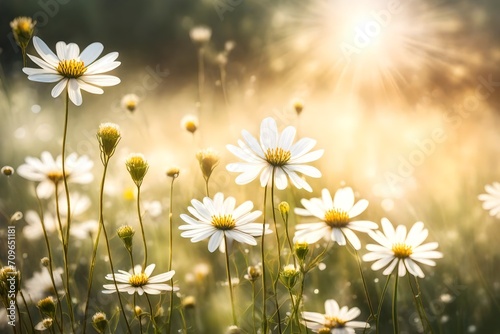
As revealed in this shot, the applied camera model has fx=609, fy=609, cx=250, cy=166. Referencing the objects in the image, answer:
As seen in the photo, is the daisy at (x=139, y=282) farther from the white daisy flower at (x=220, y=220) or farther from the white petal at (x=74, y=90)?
the white petal at (x=74, y=90)

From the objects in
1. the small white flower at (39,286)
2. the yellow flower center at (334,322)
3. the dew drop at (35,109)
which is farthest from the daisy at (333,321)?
the dew drop at (35,109)

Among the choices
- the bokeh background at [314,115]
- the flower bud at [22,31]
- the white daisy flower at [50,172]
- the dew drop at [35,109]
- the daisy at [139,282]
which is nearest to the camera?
the daisy at [139,282]

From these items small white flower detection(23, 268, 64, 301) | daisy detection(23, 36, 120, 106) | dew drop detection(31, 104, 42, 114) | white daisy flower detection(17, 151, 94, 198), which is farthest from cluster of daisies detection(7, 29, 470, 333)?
dew drop detection(31, 104, 42, 114)

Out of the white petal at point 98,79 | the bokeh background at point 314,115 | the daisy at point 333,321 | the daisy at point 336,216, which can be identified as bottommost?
the daisy at point 333,321

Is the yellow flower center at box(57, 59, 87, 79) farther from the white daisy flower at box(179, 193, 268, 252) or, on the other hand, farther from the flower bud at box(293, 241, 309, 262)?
the flower bud at box(293, 241, 309, 262)

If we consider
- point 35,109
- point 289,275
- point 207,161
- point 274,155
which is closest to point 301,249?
point 289,275

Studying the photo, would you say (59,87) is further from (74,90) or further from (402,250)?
(402,250)
